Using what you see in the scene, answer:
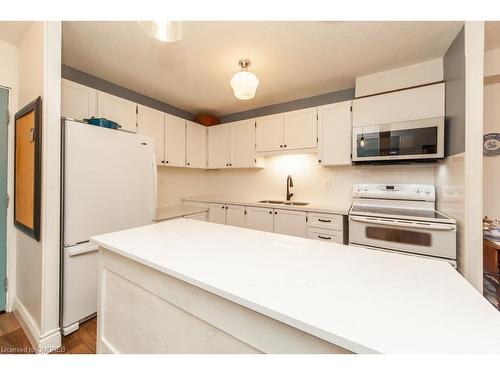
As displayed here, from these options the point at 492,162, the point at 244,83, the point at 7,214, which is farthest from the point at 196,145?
the point at 492,162

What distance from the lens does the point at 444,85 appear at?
6.61 feet

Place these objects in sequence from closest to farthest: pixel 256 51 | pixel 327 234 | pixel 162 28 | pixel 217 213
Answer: pixel 162 28 → pixel 256 51 → pixel 327 234 → pixel 217 213

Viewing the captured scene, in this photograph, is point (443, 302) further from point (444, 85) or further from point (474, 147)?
point (444, 85)

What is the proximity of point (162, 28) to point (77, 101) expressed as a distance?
173cm

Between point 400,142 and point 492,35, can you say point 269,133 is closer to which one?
point 400,142

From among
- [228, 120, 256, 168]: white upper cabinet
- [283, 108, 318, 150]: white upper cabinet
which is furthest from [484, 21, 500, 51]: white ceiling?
[228, 120, 256, 168]: white upper cabinet

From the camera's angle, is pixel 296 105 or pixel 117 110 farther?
pixel 296 105

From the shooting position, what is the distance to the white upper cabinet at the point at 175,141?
3048 mm

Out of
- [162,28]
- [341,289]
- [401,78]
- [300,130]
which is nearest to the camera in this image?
[341,289]

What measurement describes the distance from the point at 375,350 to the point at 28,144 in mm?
2427

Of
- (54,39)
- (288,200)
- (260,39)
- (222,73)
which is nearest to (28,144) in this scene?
(54,39)

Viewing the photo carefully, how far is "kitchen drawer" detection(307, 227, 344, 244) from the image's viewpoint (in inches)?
91.7

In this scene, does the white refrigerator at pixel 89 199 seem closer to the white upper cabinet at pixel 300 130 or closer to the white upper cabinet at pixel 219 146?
the white upper cabinet at pixel 219 146

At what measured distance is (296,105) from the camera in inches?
126
